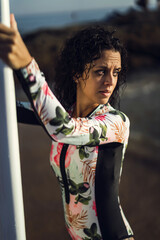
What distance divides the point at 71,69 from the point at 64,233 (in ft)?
7.56

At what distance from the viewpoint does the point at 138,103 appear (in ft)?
24.2

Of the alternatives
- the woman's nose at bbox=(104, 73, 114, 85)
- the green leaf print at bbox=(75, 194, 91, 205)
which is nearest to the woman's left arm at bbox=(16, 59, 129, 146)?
the woman's nose at bbox=(104, 73, 114, 85)

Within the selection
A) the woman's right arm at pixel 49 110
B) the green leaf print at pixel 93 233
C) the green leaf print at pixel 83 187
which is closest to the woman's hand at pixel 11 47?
the woman's right arm at pixel 49 110

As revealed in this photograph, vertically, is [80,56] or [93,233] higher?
[80,56]

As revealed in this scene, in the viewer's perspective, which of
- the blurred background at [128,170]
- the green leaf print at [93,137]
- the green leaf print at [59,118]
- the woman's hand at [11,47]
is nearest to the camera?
the woman's hand at [11,47]

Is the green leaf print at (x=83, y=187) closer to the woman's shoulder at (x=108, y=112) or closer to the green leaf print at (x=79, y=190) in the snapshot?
the green leaf print at (x=79, y=190)

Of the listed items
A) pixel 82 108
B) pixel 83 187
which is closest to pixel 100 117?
pixel 82 108

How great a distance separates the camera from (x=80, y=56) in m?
1.05

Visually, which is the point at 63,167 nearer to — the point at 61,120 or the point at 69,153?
the point at 69,153

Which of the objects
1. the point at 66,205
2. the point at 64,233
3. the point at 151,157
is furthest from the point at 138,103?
the point at 66,205

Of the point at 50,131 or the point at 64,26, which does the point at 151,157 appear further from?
the point at 64,26

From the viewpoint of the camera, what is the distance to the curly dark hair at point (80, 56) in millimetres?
1028

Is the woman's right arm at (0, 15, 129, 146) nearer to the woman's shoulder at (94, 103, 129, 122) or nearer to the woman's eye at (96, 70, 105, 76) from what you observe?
the woman's shoulder at (94, 103, 129, 122)

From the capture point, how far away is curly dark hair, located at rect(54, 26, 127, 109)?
3.37 ft
